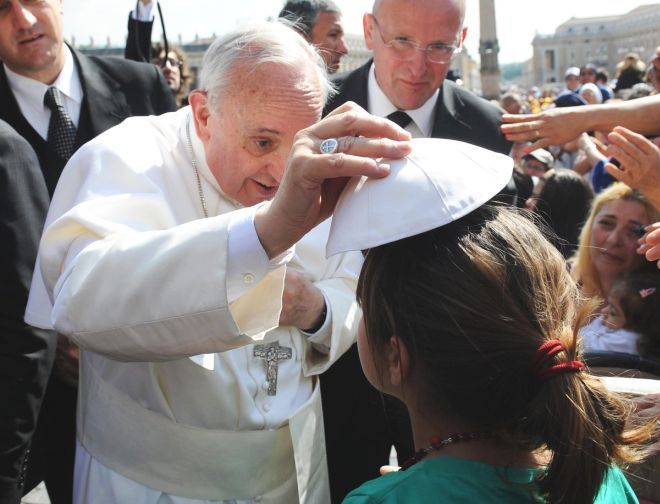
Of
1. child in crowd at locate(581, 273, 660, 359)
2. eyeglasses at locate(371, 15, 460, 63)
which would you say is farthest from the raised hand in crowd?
child in crowd at locate(581, 273, 660, 359)

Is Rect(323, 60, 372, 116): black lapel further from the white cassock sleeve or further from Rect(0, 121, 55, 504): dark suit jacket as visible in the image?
the white cassock sleeve

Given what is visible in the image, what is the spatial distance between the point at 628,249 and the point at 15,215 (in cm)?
263

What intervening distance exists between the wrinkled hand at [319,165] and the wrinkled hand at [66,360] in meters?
1.33

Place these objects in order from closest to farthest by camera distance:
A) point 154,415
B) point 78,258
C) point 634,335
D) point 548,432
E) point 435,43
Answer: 1. point 548,432
2. point 78,258
3. point 154,415
4. point 634,335
5. point 435,43

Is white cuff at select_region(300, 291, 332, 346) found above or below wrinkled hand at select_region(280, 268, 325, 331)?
below

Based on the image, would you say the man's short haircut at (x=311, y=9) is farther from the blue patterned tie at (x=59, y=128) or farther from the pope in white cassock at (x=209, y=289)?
the pope in white cassock at (x=209, y=289)

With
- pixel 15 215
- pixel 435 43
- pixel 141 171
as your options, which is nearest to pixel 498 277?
pixel 141 171

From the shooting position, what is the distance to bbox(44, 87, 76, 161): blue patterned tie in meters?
3.16

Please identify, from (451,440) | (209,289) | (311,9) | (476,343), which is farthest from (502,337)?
(311,9)

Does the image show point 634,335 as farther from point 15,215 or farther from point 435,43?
point 15,215

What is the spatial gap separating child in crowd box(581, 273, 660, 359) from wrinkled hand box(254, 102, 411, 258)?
1.75 m

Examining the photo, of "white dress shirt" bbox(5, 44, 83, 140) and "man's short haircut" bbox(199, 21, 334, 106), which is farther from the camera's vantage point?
"white dress shirt" bbox(5, 44, 83, 140)

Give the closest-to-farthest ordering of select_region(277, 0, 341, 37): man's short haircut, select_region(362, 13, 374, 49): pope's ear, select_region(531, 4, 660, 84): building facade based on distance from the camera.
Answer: select_region(362, 13, 374, 49): pope's ear → select_region(277, 0, 341, 37): man's short haircut → select_region(531, 4, 660, 84): building facade

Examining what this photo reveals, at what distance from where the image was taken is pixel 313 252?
226 cm
